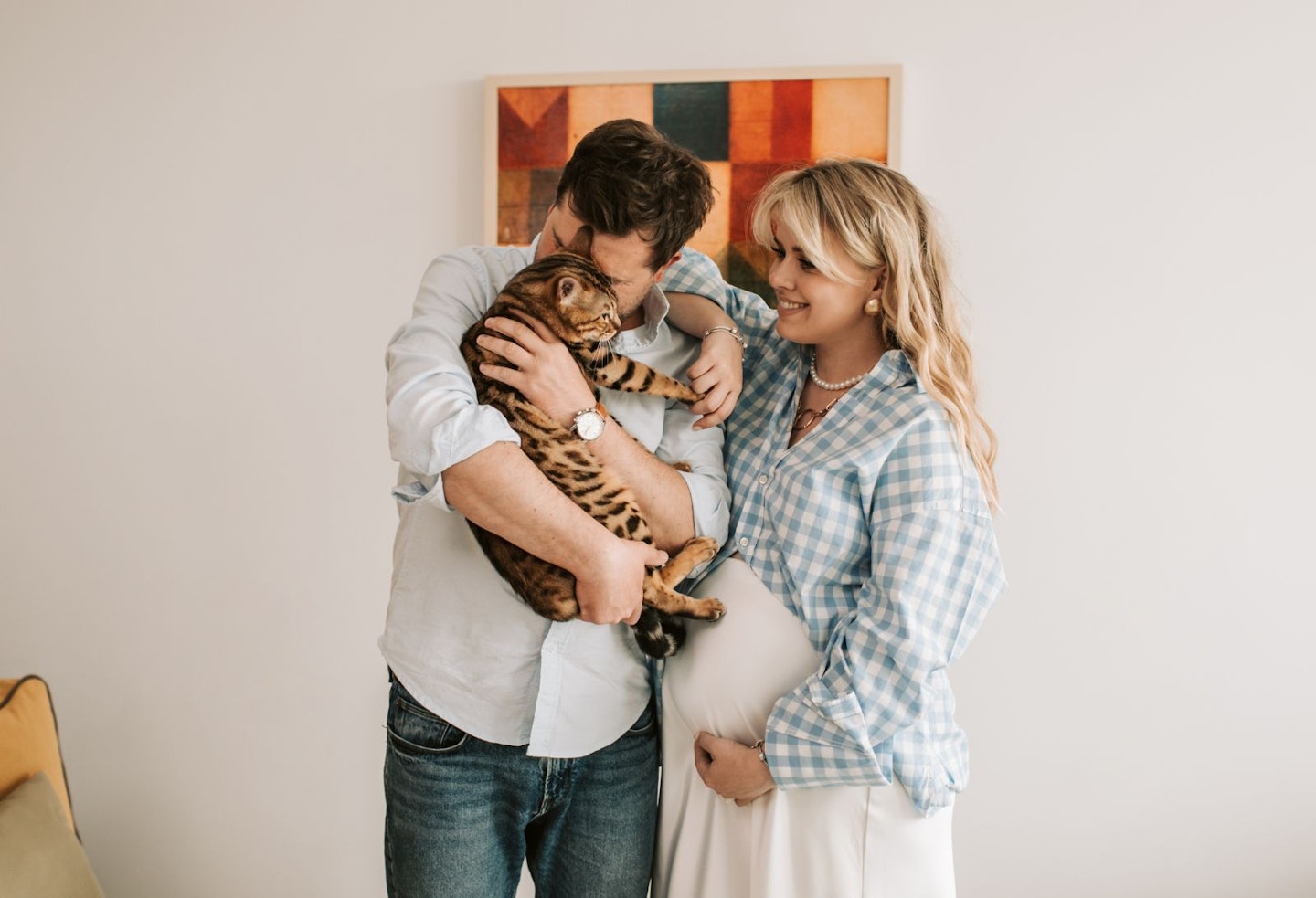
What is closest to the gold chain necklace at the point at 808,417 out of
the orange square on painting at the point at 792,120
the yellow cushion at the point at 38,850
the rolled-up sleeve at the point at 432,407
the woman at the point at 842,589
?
the woman at the point at 842,589

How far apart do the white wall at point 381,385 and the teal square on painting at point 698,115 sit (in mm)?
76

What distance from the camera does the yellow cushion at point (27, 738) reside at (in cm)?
182

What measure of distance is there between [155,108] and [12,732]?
5.12ft

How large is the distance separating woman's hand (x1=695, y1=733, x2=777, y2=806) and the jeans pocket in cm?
36

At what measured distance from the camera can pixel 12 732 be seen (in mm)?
1860

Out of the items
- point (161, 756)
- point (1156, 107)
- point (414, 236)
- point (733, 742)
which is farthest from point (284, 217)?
point (1156, 107)

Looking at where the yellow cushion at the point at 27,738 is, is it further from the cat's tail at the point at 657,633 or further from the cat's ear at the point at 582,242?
the cat's ear at the point at 582,242

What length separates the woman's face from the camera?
1.50 meters

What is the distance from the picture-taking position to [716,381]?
4.93ft

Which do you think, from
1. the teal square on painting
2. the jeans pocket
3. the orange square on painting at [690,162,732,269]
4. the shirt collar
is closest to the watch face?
the shirt collar

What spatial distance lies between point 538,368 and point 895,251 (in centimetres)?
58

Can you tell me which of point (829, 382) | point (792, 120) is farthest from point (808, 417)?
point (792, 120)

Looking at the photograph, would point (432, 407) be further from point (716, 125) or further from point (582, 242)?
point (716, 125)

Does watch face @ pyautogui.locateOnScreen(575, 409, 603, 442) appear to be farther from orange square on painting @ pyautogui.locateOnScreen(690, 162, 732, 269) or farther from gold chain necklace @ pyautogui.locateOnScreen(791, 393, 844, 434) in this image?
orange square on painting @ pyautogui.locateOnScreen(690, 162, 732, 269)
